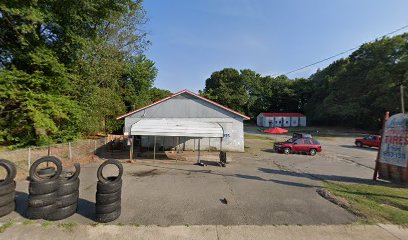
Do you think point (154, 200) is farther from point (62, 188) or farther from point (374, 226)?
point (374, 226)

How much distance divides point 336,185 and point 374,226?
4469mm

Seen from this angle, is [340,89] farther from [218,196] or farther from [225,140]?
[218,196]

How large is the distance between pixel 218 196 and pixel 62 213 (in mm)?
5114

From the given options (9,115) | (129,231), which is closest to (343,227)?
(129,231)

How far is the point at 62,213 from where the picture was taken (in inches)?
238

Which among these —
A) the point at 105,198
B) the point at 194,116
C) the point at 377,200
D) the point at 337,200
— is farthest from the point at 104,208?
the point at 194,116

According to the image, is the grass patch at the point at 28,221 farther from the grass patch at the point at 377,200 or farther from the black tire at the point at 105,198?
the grass patch at the point at 377,200

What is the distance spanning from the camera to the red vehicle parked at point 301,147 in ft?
67.5

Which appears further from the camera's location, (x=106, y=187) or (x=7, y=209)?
(x=7, y=209)

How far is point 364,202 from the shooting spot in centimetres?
786

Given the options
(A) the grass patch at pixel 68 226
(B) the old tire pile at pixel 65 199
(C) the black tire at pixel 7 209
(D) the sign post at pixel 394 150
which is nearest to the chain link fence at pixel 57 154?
(C) the black tire at pixel 7 209

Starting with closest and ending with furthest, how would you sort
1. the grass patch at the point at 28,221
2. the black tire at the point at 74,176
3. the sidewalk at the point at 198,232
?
the sidewalk at the point at 198,232
the grass patch at the point at 28,221
the black tire at the point at 74,176

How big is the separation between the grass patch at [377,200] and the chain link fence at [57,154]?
14.1 meters

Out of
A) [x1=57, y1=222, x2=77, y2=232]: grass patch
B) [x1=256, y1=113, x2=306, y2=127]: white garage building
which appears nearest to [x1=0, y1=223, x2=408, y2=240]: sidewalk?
[x1=57, y1=222, x2=77, y2=232]: grass patch
